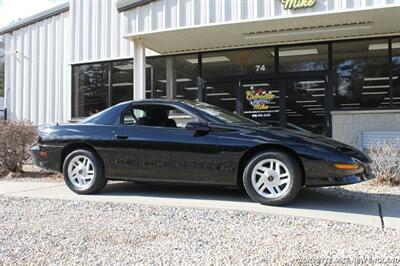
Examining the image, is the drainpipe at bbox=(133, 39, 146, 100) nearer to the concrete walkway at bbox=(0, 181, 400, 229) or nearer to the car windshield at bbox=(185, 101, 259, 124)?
the concrete walkway at bbox=(0, 181, 400, 229)

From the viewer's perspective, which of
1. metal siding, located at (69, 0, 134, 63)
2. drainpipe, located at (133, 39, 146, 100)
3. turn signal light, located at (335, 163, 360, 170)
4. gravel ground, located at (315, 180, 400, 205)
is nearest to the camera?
turn signal light, located at (335, 163, 360, 170)

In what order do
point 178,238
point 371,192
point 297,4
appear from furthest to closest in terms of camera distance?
point 297,4, point 371,192, point 178,238

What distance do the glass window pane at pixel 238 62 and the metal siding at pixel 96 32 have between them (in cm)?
222

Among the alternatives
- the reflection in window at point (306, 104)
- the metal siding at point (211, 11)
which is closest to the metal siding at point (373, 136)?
the reflection in window at point (306, 104)

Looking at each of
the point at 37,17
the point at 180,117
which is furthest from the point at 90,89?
the point at 180,117

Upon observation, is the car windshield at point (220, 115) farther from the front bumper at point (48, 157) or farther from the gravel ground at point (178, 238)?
the front bumper at point (48, 157)

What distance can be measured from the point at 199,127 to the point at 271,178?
114 cm

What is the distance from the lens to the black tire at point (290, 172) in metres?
5.91

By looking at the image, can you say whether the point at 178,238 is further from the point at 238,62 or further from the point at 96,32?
the point at 96,32

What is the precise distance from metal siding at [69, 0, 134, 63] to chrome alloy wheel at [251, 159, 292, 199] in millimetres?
7937

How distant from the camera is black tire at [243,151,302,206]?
19.4 ft

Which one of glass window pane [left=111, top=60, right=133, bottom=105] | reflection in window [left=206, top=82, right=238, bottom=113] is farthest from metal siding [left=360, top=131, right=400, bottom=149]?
glass window pane [left=111, top=60, right=133, bottom=105]

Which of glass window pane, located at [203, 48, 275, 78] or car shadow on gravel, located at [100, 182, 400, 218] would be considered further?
glass window pane, located at [203, 48, 275, 78]

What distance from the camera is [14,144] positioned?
977cm
